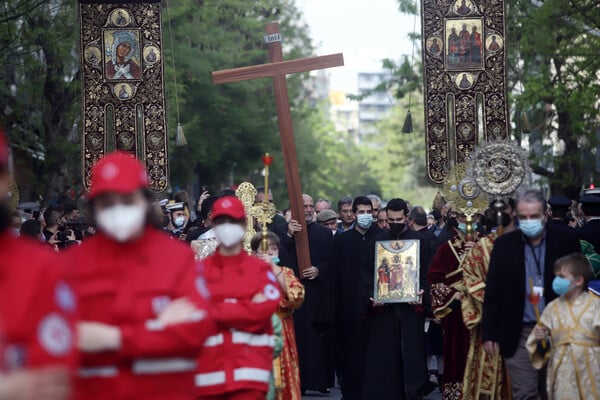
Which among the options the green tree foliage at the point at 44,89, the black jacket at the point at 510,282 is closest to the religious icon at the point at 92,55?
the green tree foliage at the point at 44,89

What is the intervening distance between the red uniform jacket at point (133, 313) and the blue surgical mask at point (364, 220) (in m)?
9.86

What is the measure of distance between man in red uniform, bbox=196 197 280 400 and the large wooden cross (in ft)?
18.8

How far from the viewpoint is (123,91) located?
18.9 meters

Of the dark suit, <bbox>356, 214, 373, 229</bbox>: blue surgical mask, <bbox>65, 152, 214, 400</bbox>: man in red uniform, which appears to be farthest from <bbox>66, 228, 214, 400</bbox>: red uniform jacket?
<bbox>356, 214, 373, 229</bbox>: blue surgical mask

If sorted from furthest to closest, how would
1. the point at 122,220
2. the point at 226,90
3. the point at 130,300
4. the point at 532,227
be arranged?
the point at 226,90 < the point at 532,227 < the point at 130,300 < the point at 122,220

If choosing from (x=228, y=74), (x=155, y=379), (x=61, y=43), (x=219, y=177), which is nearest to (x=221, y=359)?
(x=155, y=379)

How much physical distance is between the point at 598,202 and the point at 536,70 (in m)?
17.4

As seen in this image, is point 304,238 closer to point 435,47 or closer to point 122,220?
point 435,47

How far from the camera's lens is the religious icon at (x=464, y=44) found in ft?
59.8

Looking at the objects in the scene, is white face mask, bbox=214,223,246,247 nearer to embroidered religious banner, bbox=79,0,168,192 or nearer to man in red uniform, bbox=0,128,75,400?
man in red uniform, bbox=0,128,75,400

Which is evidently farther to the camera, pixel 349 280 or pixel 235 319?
pixel 349 280

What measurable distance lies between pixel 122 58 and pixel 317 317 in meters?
5.36

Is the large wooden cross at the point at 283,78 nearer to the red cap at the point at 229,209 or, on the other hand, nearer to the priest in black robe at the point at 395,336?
the priest in black robe at the point at 395,336

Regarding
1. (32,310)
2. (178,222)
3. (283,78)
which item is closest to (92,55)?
(178,222)
